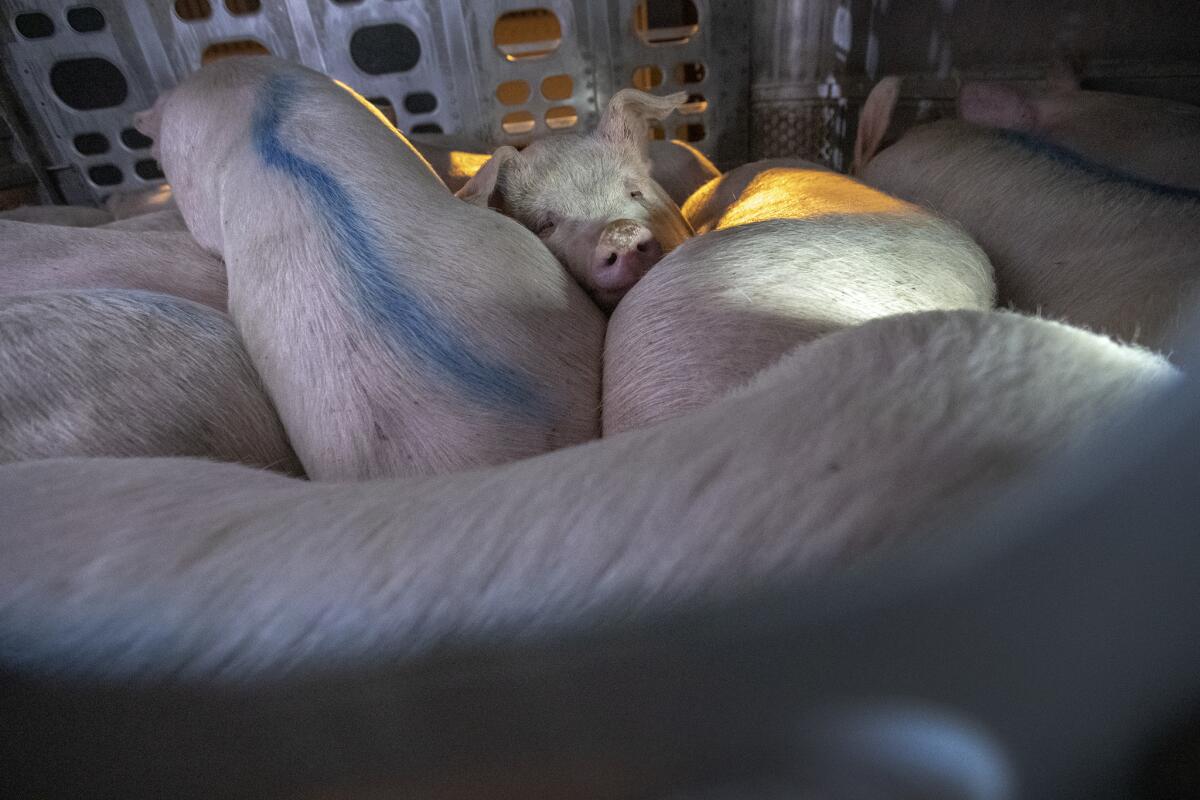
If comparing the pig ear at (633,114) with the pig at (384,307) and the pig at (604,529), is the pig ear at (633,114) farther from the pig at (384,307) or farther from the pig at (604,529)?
the pig at (604,529)

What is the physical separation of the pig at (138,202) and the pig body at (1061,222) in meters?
1.92

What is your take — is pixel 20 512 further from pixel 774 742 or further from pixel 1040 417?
pixel 1040 417

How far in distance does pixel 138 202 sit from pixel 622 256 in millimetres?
1567

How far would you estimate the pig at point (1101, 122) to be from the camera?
4.31 ft

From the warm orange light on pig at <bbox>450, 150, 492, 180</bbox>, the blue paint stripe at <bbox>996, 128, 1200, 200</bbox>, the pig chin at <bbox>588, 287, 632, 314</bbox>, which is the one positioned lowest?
the pig chin at <bbox>588, 287, 632, 314</bbox>

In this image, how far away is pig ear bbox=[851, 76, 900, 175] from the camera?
6.02ft

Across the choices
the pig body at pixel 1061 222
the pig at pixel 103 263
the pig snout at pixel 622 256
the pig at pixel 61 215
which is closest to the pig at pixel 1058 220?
the pig body at pixel 1061 222

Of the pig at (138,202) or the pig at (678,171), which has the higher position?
the pig at (138,202)

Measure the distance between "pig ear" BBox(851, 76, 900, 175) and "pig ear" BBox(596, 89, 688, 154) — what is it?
48 centimetres

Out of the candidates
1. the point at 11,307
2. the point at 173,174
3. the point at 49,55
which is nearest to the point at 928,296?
the point at 11,307

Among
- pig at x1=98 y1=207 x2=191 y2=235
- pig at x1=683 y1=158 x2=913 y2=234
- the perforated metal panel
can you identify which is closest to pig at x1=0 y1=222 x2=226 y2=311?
pig at x1=98 y1=207 x2=191 y2=235

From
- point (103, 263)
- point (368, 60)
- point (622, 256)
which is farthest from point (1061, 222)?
point (103, 263)

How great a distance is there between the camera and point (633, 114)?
1.80m

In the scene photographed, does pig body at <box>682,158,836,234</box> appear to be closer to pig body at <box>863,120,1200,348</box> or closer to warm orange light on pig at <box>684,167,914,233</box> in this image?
warm orange light on pig at <box>684,167,914,233</box>
